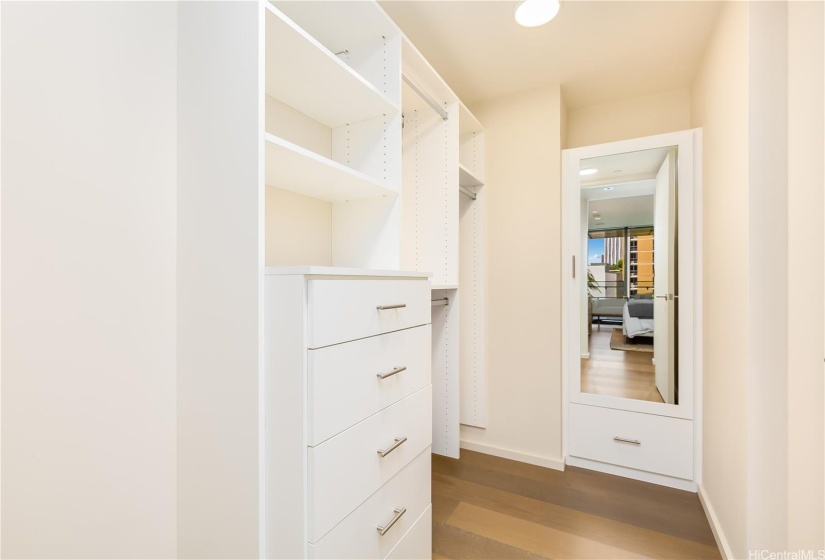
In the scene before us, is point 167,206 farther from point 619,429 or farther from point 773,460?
point 619,429

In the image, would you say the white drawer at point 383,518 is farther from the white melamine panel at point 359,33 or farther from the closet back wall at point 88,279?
the white melamine panel at point 359,33

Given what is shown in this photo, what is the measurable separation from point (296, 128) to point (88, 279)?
84 centimetres

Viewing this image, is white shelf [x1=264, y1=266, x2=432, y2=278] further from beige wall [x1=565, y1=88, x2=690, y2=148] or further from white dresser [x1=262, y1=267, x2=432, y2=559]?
beige wall [x1=565, y1=88, x2=690, y2=148]

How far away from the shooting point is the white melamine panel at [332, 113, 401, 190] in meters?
1.39

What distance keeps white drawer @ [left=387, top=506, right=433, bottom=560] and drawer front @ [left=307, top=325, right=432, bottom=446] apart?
0.48 meters

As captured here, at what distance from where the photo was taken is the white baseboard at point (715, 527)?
1449mm

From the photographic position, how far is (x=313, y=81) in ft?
4.00

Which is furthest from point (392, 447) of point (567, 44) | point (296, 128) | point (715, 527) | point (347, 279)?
point (567, 44)

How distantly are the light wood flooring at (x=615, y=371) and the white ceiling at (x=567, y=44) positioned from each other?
4.89 feet

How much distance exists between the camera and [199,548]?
102 centimetres

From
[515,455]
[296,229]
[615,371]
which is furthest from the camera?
[515,455]

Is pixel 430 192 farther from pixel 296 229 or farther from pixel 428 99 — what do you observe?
pixel 296 229

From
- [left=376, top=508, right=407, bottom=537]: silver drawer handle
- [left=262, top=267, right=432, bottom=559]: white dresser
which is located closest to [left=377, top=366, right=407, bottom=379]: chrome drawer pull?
[left=262, top=267, right=432, bottom=559]: white dresser

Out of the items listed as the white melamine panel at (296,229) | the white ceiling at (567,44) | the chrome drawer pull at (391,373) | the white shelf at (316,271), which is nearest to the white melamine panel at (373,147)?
the white melamine panel at (296,229)
